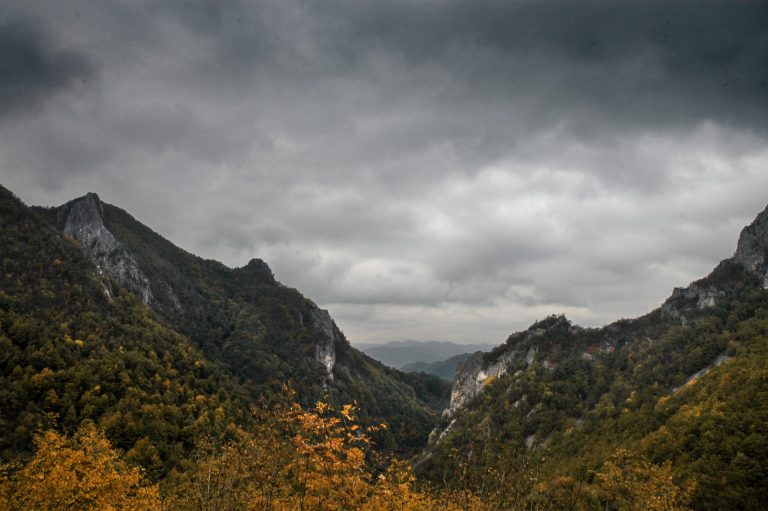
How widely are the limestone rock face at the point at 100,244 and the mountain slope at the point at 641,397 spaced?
5291 inches

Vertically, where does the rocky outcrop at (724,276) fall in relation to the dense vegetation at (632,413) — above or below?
above

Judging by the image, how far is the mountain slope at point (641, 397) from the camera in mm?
43344

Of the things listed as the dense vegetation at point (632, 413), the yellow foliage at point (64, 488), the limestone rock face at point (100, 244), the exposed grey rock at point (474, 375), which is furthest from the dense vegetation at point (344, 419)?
the limestone rock face at point (100, 244)

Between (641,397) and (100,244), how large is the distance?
198498 millimetres

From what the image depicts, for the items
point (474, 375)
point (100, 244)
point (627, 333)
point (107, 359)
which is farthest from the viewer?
point (100, 244)

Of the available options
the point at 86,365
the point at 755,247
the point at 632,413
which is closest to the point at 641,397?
the point at 632,413

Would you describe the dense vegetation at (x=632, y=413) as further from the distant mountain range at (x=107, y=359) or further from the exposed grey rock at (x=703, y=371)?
the distant mountain range at (x=107, y=359)

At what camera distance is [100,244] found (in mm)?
168250

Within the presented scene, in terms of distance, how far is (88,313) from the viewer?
9738 cm

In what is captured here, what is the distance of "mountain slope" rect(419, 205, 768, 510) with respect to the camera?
1706 inches

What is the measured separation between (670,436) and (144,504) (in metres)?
64.2

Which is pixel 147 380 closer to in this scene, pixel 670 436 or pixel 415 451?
pixel 670 436

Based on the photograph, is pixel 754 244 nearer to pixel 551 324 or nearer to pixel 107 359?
pixel 551 324

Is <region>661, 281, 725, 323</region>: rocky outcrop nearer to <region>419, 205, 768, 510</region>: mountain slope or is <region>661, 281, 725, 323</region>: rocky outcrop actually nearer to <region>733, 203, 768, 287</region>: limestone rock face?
<region>419, 205, 768, 510</region>: mountain slope
